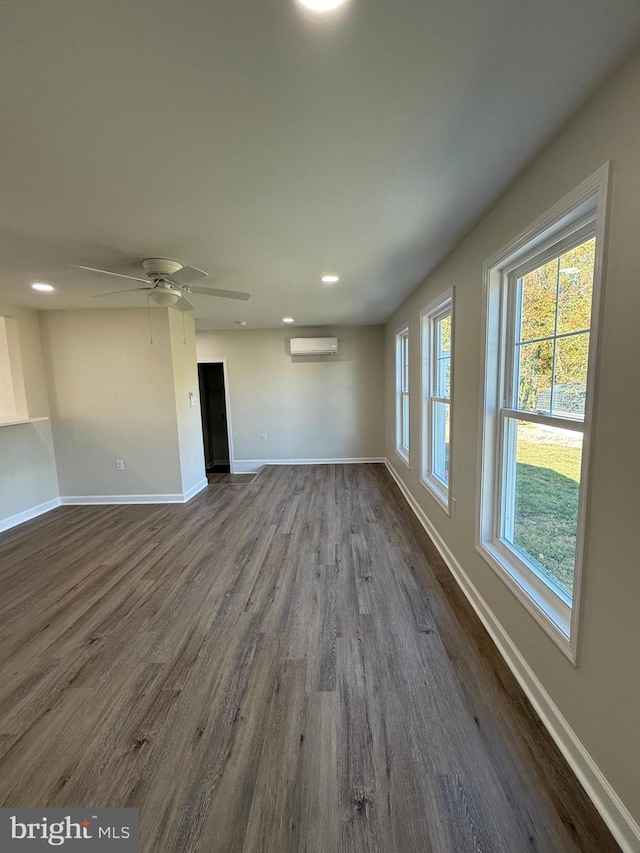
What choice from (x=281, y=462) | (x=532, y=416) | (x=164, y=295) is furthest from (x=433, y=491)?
(x=281, y=462)

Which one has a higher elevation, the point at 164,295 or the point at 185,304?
the point at 185,304

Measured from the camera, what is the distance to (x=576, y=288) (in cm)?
143

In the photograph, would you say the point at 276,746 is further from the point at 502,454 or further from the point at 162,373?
the point at 162,373

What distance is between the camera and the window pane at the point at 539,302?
1.59 metres

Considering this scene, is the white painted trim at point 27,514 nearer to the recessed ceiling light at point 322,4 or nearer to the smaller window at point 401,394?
the smaller window at point 401,394

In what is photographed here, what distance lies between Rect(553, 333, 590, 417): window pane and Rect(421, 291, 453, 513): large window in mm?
1492

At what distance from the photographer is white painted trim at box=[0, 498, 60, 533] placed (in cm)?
387

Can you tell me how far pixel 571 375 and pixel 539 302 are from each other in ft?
1.51

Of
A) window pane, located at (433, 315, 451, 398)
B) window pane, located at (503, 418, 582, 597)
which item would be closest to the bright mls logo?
window pane, located at (503, 418, 582, 597)

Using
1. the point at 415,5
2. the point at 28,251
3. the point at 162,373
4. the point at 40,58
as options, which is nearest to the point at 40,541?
the point at 162,373

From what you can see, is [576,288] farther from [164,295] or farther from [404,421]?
[404,421]

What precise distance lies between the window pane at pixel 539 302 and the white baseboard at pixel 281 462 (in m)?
4.70

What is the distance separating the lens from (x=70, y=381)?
4410 millimetres

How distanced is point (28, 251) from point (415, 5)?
272 centimetres
